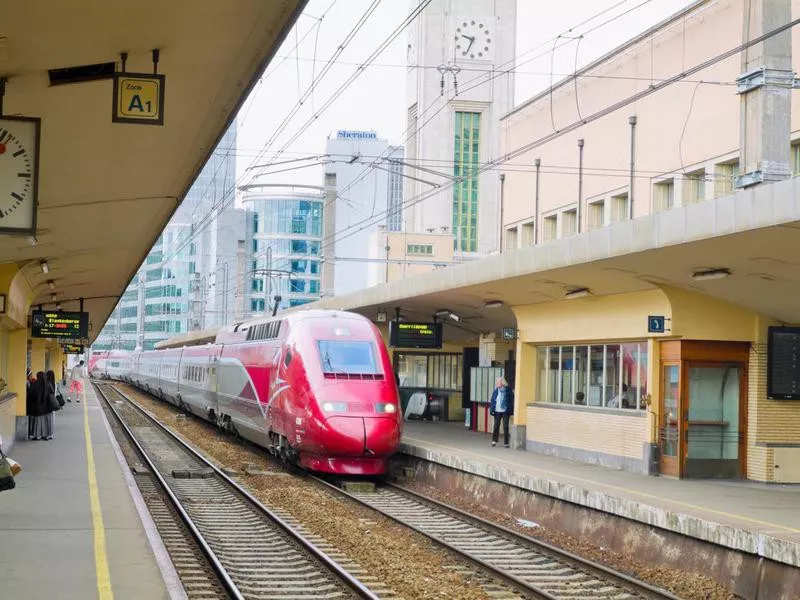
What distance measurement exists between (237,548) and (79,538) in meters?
2.44

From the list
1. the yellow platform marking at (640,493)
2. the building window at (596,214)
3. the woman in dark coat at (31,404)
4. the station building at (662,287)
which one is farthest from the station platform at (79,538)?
the building window at (596,214)

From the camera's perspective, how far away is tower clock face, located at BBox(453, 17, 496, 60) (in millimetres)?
91375

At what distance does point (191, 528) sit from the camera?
14.1 m

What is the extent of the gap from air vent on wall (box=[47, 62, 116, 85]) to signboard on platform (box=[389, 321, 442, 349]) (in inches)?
763

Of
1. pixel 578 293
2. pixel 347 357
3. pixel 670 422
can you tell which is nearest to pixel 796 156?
pixel 578 293

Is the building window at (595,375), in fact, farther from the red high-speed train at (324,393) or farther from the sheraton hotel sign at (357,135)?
the sheraton hotel sign at (357,135)

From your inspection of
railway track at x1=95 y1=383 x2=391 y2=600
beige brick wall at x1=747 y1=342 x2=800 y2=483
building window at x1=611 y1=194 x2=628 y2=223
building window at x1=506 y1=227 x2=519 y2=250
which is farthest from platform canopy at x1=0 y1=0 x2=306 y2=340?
building window at x1=506 y1=227 x2=519 y2=250

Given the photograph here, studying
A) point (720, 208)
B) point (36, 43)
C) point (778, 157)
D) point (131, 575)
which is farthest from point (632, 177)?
point (36, 43)

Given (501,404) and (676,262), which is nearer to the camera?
(676,262)

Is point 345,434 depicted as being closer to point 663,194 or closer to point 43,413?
point 43,413

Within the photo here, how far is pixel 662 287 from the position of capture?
16469 millimetres

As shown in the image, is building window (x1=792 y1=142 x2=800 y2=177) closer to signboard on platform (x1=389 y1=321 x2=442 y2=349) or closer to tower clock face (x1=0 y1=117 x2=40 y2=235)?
signboard on platform (x1=389 y1=321 x2=442 y2=349)

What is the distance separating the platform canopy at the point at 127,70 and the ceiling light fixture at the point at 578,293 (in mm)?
7717

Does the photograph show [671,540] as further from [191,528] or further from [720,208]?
[191,528]
